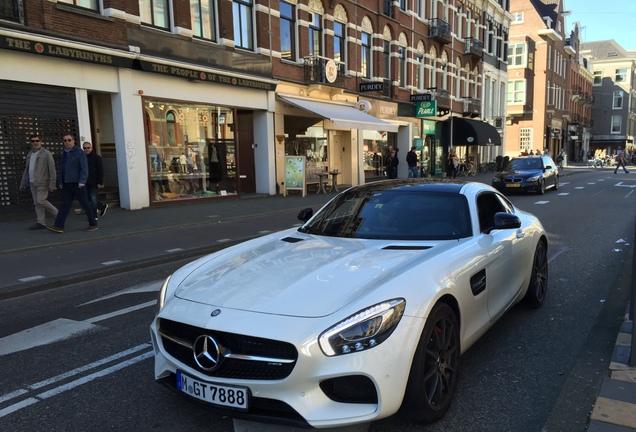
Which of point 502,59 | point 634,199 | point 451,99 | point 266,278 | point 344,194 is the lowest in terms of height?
point 634,199

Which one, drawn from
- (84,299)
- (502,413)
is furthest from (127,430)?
(84,299)

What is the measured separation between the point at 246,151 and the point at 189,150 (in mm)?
3335

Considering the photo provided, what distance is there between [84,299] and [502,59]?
1846 inches

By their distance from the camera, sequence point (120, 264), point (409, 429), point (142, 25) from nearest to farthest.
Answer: point (409, 429)
point (120, 264)
point (142, 25)

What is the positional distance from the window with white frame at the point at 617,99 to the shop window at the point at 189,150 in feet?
278

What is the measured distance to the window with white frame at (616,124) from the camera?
8075 cm

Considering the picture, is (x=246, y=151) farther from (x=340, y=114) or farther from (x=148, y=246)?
(x=148, y=246)

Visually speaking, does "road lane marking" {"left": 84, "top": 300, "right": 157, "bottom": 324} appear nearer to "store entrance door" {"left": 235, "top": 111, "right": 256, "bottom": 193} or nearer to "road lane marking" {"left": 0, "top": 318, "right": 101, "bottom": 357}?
"road lane marking" {"left": 0, "top": 318, "right": 101, "bottom": 357}

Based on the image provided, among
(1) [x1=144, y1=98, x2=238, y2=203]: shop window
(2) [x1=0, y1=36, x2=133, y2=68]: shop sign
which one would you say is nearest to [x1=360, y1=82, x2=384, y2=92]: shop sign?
(1) [x1=144, y1=98, x2=238, y2=203]: shop window

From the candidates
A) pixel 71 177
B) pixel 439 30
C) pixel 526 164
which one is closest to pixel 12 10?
pixel 71 177

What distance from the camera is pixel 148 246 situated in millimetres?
8953

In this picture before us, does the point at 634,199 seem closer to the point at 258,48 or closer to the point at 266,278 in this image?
the point at 258,48

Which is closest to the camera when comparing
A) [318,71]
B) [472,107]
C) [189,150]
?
[189,150]

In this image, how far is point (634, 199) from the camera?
1648 centimetres
